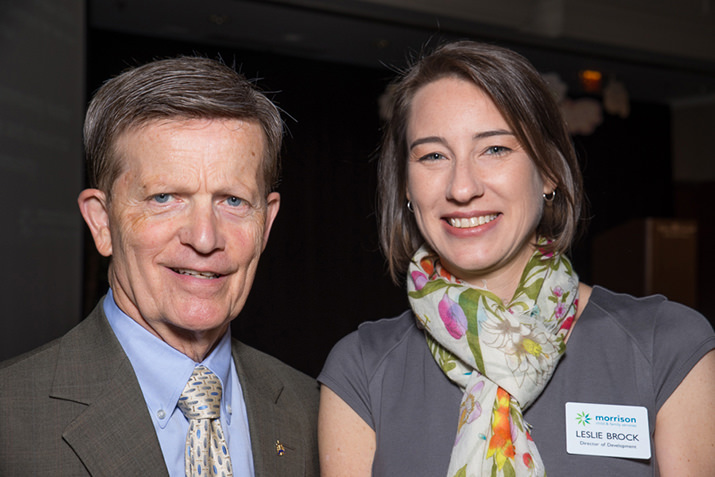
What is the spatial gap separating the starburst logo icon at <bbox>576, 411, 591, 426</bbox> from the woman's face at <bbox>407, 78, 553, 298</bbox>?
397 millimetres

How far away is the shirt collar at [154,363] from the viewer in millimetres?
1558

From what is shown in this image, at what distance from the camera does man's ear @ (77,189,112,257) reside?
64.1 inches

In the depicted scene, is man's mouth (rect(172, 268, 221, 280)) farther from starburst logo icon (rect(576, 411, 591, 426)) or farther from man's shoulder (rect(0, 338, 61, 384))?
starburst logo icon (rect(576, 411, 591, 426))

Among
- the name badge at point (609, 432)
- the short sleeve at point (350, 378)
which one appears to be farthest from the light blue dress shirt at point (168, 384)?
the name badge at point (609, 432)

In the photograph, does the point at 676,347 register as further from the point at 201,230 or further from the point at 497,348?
the point at 201,230

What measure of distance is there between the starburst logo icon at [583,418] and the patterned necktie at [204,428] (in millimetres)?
769

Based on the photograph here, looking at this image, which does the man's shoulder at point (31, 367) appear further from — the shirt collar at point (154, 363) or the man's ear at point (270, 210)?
the man's ear at point (270, 210)

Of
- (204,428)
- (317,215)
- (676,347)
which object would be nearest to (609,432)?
(676,347)

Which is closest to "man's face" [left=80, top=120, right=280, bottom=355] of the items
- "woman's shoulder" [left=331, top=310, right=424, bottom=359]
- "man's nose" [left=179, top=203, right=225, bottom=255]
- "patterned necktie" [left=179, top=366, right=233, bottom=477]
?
"man's nose" [left=179, top=203, right=225, bottom=255]

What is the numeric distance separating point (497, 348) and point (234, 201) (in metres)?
0.71

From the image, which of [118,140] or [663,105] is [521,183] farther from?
[663,105]

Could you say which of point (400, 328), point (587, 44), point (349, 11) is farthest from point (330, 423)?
point (587, 44)

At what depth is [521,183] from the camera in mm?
1733

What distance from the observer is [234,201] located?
161 cm
